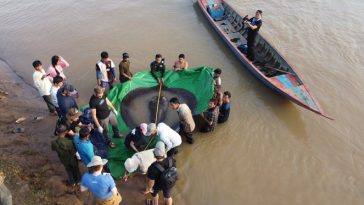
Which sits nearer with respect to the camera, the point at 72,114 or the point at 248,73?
the point at 72,114

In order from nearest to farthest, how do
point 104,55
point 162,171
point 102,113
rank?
point 162,171 → point 102,113 → point 104,55

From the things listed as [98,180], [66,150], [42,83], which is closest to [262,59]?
[42,83]

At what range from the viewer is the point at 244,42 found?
13.4m

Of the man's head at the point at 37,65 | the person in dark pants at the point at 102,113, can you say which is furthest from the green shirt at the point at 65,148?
the man's head at the point at 37,65

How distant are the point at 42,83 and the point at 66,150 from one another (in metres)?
3.06

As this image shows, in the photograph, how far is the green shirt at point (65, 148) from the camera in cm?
654

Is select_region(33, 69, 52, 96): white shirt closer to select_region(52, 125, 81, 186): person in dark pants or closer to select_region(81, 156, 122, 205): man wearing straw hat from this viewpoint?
select_region(52, 125, 81, 186): person in dark pants

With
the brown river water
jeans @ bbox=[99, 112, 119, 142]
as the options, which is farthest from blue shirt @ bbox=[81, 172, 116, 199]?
jeans @ bbox=[99, 112, 119, 142]

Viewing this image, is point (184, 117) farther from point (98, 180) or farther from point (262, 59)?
point (262, 59)

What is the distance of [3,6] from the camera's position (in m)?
17.6

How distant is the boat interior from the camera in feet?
36.9

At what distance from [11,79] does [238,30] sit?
9.70m

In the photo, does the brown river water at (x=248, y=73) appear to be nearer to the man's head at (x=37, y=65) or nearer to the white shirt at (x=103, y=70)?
the white shirt at (x=103, y=70)

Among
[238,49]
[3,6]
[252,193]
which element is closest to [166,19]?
[238,49]
